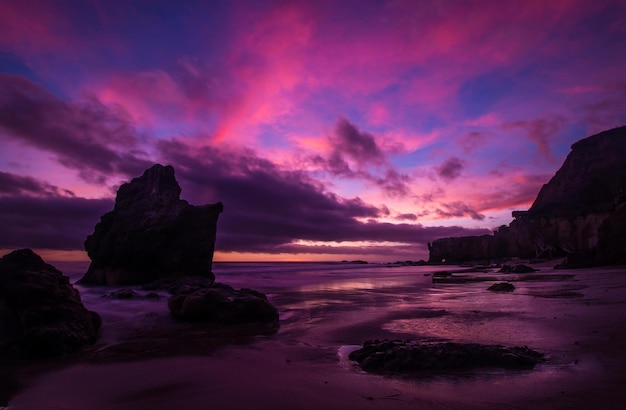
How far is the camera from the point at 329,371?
5.96 m

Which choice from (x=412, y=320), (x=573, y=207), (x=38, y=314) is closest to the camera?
(x=38, y=314)

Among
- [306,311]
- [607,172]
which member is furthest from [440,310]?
[607,172]

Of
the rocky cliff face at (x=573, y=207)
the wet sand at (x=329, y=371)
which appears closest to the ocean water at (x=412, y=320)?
the wet sand at (x=329, y=371)

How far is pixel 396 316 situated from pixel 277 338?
176 inches

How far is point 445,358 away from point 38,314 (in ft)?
28.9

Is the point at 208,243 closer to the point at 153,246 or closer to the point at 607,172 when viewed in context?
the point at 153,246

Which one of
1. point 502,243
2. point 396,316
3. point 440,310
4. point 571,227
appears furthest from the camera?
point 502,243

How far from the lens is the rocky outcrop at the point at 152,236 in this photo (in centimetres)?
2919

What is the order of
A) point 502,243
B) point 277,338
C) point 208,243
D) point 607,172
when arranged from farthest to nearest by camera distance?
point 502,243
point 607,172
point 208,243
point 277,338

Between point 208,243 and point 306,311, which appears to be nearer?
point 306,311

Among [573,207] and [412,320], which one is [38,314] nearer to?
[412,320]

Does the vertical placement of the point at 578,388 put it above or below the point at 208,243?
below

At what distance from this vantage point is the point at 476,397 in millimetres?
4484

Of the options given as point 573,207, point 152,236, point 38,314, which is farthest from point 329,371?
point 573,207
